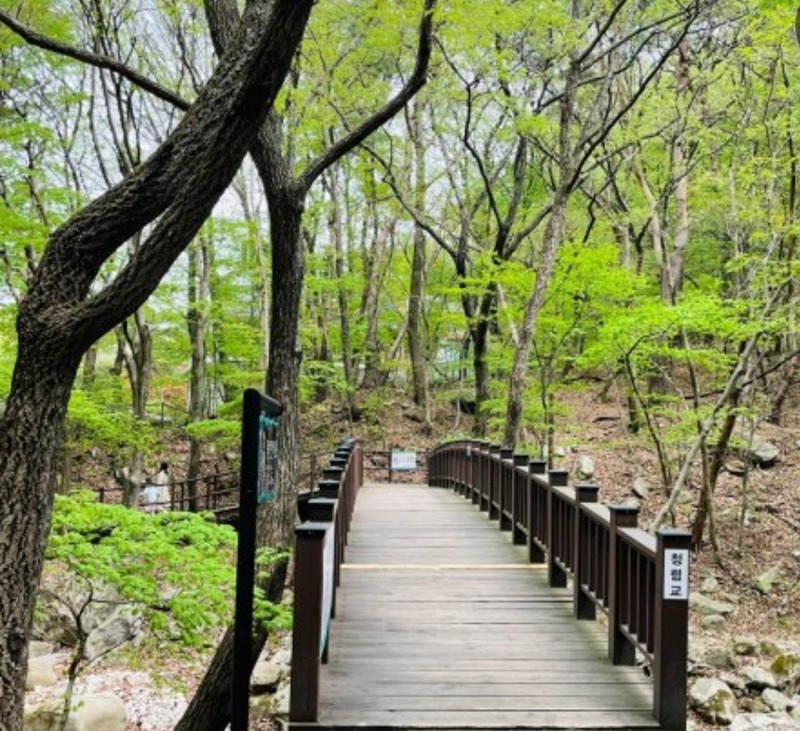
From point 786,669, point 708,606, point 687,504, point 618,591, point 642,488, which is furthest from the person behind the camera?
point 642,488

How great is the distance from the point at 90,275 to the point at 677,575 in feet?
11.4

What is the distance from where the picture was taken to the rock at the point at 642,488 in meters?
15.4

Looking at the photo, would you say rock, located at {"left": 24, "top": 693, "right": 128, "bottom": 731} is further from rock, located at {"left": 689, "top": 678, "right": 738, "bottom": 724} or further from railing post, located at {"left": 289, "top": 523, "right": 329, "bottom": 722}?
rock, located at {"left": 689, "top": 678, "right": 738, "bottom": 724}

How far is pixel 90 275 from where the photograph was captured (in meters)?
3.94

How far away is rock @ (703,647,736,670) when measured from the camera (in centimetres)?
852

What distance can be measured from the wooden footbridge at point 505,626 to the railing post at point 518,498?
0.16 ft

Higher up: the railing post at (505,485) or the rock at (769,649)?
the railing post at (505,485)

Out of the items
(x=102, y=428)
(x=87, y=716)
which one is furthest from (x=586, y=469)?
(x=87, y=716)

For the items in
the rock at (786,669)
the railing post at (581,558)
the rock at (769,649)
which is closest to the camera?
the railing post at (581,558)

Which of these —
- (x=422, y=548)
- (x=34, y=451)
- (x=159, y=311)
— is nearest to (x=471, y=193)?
(x=159, y=311)

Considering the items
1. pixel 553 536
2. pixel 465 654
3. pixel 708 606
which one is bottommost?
pixel 708 606

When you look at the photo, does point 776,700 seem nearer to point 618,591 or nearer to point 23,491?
point 618,591

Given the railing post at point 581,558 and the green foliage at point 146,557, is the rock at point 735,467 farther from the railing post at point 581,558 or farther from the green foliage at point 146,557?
the green foliage at point 146,557

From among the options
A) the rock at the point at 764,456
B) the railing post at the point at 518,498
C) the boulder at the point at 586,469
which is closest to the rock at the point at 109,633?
the railing post at the point at 518,498
